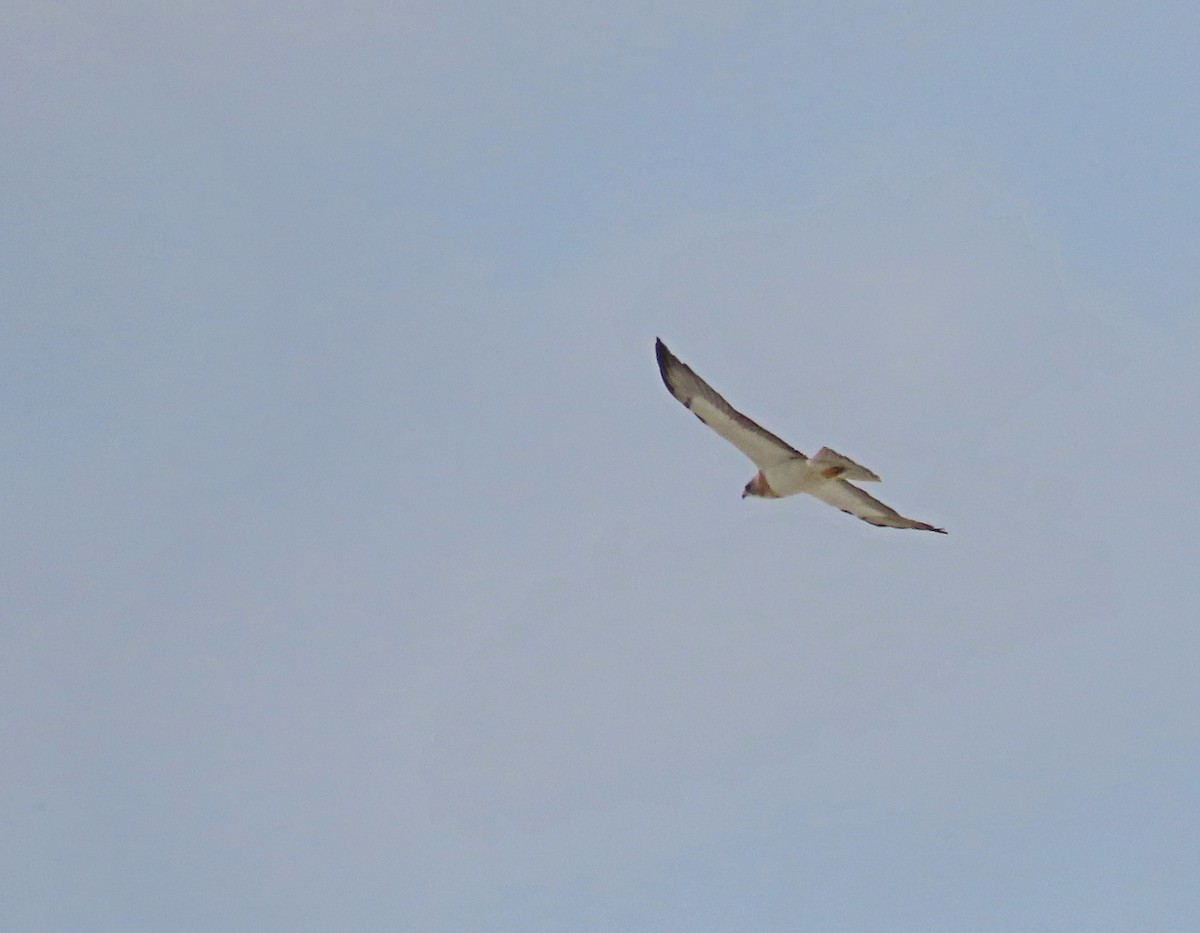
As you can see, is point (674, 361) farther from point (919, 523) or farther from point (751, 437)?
point (919, 523)

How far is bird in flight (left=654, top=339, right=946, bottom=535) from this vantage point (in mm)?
35562

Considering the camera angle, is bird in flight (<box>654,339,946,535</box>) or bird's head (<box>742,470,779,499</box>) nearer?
bird in flight (<box>654,339,946,535</box>)

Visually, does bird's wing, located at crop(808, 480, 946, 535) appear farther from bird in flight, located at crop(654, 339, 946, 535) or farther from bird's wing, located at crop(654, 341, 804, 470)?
bird's wing, located at crop(654, 341, 804, 470)

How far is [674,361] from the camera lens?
36.0 metres

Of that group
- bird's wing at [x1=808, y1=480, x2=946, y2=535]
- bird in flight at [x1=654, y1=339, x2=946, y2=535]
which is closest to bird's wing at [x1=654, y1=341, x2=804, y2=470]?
bird in flight at [x1=654, y1=339, x2=946, y2=535]

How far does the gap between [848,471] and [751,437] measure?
6.99 feet

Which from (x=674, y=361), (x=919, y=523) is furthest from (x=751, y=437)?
(x=919, y=523)

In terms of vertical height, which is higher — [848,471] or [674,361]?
[674,361]

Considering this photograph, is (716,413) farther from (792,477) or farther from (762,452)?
(792,477)

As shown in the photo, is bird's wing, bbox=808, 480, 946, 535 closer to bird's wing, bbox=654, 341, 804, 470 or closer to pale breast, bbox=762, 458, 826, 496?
pale breast, bbox=762, 458, 826, 496

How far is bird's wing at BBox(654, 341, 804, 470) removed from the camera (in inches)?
1406

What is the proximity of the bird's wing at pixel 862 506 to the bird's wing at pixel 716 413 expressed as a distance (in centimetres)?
175

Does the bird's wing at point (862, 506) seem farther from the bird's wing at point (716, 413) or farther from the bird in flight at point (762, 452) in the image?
the bird's wing at point (716, 413)

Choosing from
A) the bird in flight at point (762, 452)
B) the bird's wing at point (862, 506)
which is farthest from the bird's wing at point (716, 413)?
the bird's wing at point (862, 506)
